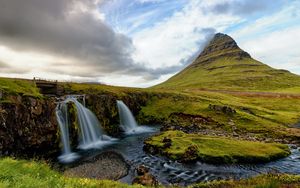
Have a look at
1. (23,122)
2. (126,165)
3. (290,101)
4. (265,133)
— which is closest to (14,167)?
(126,165)

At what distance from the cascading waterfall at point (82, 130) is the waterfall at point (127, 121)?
11.5 m

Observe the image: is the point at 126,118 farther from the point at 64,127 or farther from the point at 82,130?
the point at 64,127

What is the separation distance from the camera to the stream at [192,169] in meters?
34.9

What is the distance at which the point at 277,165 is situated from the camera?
42031 millimetres

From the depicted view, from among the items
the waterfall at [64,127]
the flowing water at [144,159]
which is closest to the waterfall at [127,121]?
the flowing water at [144,159]

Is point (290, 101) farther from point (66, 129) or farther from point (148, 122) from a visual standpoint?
point (66, 129)

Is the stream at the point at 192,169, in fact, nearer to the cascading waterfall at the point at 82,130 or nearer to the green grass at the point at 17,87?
the cascading waterfall at the point at 82,130

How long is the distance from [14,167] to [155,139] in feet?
122

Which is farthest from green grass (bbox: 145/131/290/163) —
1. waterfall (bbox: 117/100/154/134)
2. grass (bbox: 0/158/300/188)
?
grass (bbox: 0/158/300/188)

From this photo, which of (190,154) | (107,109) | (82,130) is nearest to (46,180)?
(190,154)

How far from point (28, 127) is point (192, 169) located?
992 inches

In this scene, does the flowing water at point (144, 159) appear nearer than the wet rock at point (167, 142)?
Yes

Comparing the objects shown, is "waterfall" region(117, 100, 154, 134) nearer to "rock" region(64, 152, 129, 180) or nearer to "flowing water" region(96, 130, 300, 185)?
"flowing water" region(96, 130, 300, 185)

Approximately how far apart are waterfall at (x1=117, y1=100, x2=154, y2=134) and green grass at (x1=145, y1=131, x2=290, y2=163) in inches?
864
